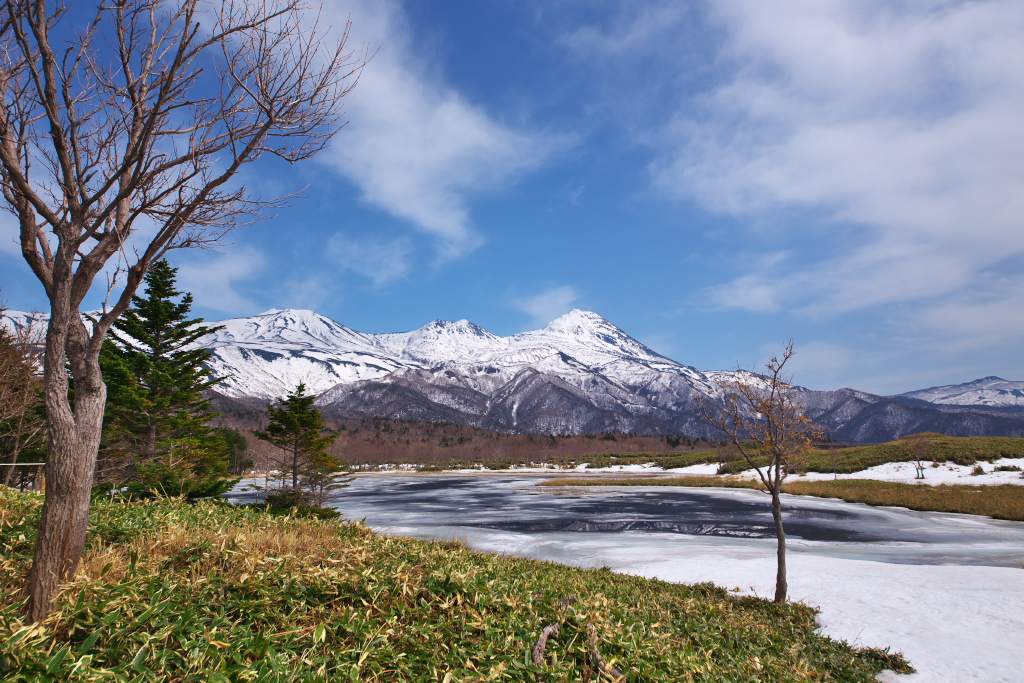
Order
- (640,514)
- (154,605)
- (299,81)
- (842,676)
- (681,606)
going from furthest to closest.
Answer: (640,514), (681,606), (842,676), (299,81), (154,605)

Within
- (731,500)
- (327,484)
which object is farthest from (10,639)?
(731,500)

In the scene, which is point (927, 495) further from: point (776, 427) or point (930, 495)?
point (776, 427)

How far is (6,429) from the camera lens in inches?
696

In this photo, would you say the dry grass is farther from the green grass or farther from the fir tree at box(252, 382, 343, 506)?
the fir tree at box(252, 382, 343, 506)

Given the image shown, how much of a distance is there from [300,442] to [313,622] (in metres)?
16.5

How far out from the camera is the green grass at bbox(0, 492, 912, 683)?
3.43 meters

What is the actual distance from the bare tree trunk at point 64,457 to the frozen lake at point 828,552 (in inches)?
423

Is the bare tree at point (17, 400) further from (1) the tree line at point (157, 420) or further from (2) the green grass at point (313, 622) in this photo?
(2) the green grass at point (313, 622)

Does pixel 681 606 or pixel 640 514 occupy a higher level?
pixel 681 606

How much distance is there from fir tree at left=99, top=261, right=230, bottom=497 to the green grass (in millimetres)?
14024

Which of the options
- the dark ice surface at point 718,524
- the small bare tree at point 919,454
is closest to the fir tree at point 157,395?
the dark ice surface at point 718,524

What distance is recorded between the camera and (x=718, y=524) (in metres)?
27.3

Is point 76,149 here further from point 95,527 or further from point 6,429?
point 6,429

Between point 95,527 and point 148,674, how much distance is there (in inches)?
181
